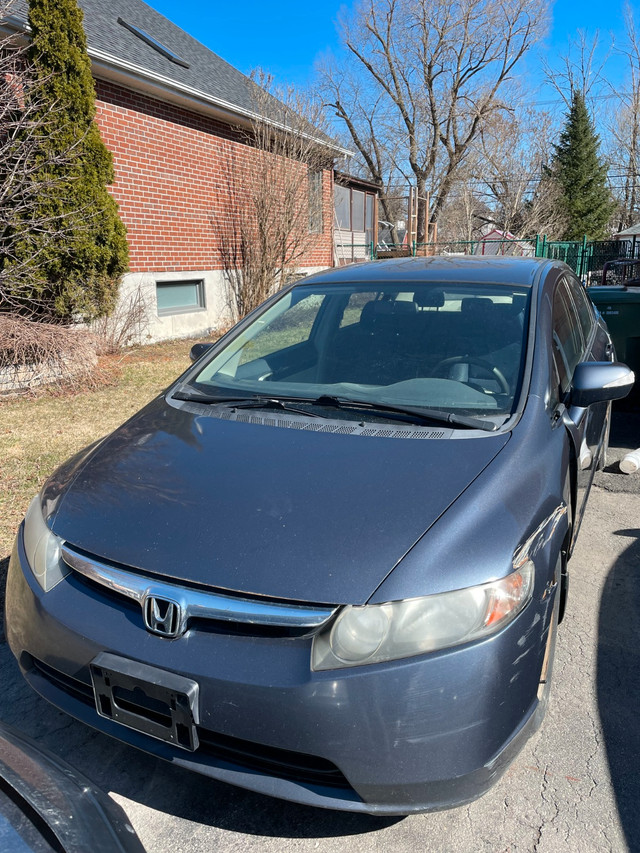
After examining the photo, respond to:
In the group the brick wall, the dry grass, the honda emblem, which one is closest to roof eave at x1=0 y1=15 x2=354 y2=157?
the brick wall

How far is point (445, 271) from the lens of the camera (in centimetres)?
331

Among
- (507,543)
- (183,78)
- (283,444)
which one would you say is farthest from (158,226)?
(507,543)

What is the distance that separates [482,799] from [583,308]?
3.12m

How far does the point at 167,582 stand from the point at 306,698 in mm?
508

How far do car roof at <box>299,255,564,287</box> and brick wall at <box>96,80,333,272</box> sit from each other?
7138 millimetres

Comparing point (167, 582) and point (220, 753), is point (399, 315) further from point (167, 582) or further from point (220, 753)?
point (220, 753)

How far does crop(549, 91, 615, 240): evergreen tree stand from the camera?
40.7 m

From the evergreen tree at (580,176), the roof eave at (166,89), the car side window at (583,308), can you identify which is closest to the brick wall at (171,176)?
the roof eave at (166,89)

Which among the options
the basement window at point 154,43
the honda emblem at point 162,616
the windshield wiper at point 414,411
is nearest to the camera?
the honda emblem at point 162,616

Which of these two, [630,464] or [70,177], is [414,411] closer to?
[630,464]

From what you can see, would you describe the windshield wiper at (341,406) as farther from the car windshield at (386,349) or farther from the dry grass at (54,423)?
the dry grass at (54,423)

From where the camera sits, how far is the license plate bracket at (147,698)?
5.41ft

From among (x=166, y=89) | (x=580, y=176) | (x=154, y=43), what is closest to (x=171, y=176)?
(x=166, y=89)

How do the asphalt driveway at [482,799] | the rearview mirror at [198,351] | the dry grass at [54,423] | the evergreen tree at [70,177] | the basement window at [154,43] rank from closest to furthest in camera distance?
the asphalt driveway at [482,799]
the rearview mirror at [198,351]
the dry grass at [54,423]
the evergreen tree at [70,177]
the basement window at [154,43]
